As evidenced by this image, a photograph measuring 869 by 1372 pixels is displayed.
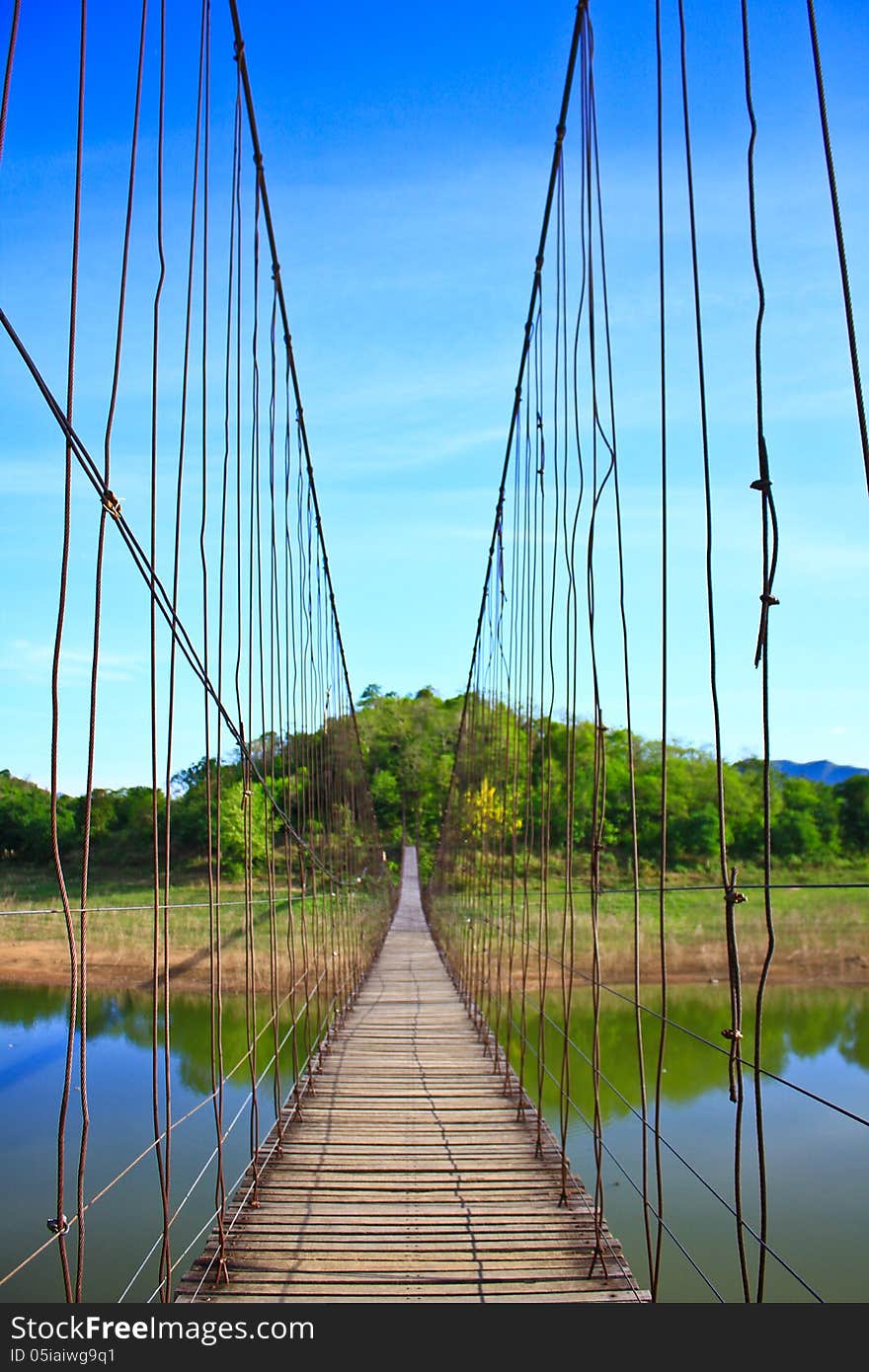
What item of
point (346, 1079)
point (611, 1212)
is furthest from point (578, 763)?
point (346, 1079)

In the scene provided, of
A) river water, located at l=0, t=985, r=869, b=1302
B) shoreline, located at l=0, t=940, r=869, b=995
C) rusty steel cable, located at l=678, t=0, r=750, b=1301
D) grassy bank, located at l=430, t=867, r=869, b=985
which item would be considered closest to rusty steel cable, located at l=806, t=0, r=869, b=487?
rusty steel cable, located at l=678, t=0, r=750, b=1301

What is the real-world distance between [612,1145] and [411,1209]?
5053 mm

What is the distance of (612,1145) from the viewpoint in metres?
6.46

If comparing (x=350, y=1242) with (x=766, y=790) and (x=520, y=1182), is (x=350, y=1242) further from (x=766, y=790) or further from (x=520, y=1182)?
(x=766, y=790)

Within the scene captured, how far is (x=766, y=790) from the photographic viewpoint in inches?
39.4

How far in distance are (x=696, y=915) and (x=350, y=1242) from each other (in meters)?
15.8

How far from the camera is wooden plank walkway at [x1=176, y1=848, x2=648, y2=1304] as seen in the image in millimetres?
1618

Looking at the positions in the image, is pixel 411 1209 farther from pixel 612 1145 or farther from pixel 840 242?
pixel 612 1145

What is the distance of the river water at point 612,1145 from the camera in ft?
15.4

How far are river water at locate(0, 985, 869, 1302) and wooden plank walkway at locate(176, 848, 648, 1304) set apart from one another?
0.36m

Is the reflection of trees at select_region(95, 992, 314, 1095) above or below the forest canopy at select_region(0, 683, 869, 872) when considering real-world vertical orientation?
below

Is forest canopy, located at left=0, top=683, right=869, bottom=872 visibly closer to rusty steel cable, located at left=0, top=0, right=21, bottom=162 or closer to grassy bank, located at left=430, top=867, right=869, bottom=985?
rusty steel cable, located at left=0, top=0, right=21, bottom=162

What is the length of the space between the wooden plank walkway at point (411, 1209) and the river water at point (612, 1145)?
36 cm

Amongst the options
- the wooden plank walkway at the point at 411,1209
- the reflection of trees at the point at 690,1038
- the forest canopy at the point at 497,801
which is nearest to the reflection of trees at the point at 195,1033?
the forest canopy at the point at 497,801
